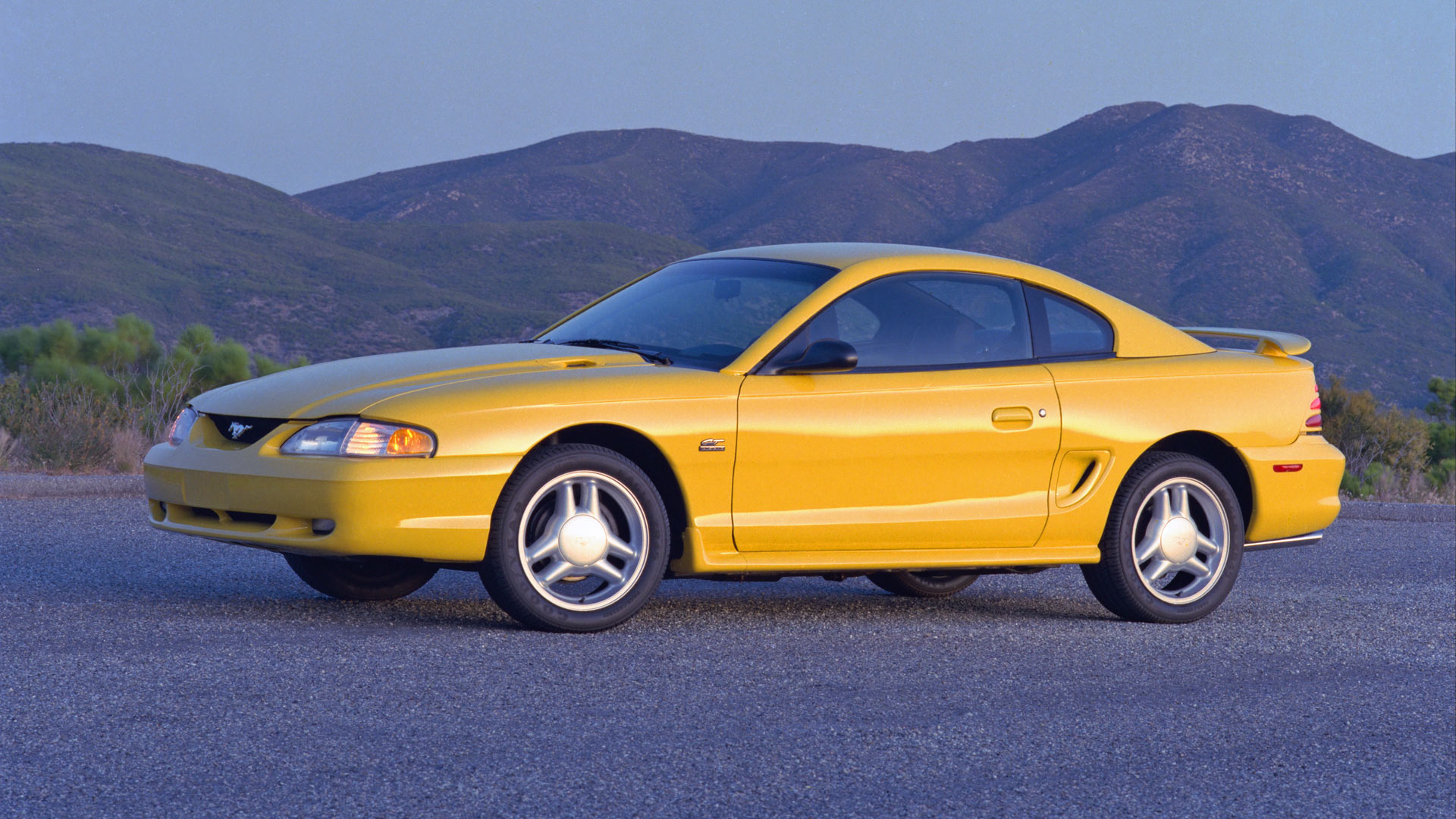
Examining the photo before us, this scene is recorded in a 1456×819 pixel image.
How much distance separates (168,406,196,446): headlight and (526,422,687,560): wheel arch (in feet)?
4.88

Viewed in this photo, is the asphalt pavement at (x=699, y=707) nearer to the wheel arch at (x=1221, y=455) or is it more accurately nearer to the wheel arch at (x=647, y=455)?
the wheel arch at (x=647, y=455)

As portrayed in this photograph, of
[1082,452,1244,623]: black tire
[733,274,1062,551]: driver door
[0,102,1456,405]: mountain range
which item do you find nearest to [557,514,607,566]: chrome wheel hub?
[733,274,1062,551]: driver door

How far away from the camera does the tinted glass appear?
Result: 21.3 feet

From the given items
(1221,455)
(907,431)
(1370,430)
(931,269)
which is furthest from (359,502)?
(1370,430)

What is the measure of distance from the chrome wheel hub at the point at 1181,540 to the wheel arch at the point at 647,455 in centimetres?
214

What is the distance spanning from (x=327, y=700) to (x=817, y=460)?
2233 mm

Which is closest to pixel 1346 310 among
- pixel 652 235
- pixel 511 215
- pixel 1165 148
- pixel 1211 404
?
pixel 1165 148

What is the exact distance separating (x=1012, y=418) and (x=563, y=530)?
6.55ft

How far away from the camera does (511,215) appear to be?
388 feet

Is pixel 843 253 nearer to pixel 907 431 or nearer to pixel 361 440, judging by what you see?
pixel 907 431

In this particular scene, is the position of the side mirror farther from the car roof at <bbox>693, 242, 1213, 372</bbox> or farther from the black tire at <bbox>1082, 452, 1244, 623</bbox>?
the black tire at <bbox>1082, 452, 1244, 623</bbox>

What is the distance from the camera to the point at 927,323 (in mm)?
6680

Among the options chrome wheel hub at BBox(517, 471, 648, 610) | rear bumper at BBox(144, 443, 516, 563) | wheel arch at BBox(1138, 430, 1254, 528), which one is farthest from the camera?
wheel arch at BBox(1138, 430, 1254, 528)

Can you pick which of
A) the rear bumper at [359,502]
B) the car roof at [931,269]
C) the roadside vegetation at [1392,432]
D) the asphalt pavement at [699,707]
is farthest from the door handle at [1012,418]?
the roadside vegetation at [1392,432]
